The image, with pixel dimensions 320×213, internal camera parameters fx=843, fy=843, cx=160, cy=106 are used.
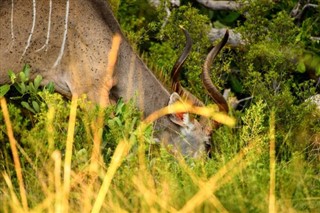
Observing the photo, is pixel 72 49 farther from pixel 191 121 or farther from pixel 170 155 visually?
pixel 170 155

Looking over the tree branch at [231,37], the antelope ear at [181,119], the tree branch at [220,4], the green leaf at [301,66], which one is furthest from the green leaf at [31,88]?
the tree branch at [220,4]

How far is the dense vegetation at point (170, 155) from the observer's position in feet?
12.2

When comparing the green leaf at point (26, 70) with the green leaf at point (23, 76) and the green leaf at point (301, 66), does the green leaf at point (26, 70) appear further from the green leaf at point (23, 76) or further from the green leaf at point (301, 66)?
the green leaf at point (301, 66)

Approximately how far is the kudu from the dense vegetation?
8.0 inches

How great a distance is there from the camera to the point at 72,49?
579cm

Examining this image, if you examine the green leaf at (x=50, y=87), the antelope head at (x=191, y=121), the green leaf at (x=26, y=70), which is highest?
the green leaf at (x=26, y=70)

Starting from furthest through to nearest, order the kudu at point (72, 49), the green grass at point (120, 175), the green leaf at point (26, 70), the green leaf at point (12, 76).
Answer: the kudu at point (72, 49), the green leaf at point (26, 70), the green leaf at point (12, 76), the green grass at point (120, 175)

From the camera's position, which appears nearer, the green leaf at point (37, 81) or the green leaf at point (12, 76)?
the green leaf at point (12, 76)

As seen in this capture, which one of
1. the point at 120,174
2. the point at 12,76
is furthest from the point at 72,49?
the point at 120,174

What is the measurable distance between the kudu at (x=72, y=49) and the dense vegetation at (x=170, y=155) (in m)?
0.20

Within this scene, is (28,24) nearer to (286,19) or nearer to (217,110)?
(217,110)

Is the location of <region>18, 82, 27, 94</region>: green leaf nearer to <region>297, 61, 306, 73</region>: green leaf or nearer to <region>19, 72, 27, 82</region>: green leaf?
<region>19, 72, 27, 82</region>: green leaf

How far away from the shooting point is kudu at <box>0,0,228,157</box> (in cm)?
565

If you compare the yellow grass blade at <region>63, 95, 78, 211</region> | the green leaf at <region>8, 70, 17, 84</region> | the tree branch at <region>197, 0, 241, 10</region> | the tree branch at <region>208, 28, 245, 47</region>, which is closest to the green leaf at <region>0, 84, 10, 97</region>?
the green leaf at <region>8, 70, 17, 84</region>
